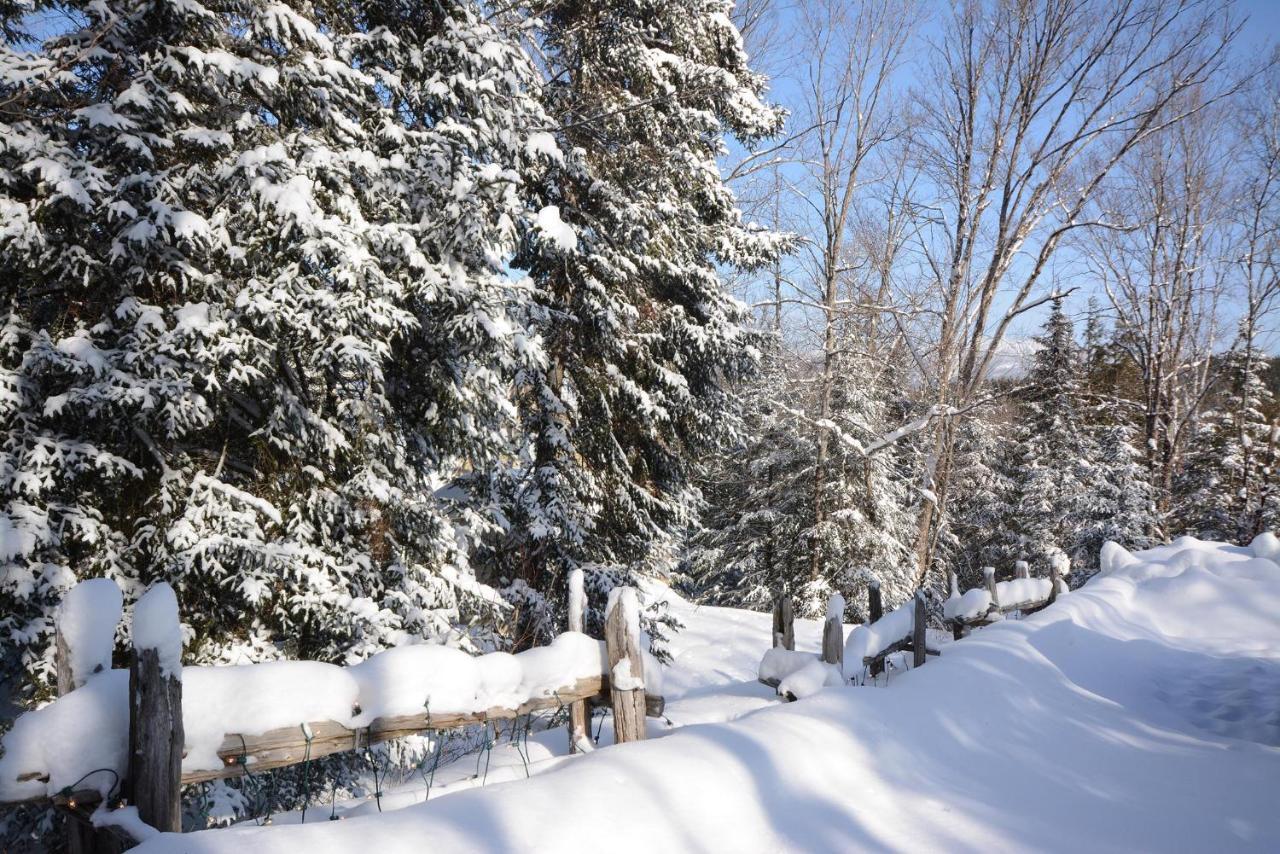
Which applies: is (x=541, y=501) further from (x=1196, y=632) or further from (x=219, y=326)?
(x=1196, y=632)

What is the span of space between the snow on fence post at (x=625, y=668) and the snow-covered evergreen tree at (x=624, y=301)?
467 centimetres

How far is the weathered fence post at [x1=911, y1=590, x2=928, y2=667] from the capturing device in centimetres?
675

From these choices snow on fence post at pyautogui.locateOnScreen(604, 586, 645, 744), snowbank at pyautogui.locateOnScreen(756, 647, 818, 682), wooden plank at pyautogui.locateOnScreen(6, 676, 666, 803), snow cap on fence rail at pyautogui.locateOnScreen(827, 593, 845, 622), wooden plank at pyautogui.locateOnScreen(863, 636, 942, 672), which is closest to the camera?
wooden plank at pyautogui.locateOnScreen(6, 676, 666, 803)

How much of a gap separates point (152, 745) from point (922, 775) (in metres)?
3.88

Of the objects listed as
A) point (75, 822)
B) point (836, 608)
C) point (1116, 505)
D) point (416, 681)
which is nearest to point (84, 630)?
point (75, 822)

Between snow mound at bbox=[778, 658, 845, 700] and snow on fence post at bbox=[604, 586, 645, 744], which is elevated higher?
snow on fence post at bbox=[604, 586, 645, 744]

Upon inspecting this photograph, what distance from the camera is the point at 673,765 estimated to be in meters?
3.24

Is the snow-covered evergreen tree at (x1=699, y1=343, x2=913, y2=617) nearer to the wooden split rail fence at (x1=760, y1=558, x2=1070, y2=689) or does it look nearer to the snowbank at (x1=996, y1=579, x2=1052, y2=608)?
the snowbank at (x1=996, y1=579, x2=1052, y2=608)

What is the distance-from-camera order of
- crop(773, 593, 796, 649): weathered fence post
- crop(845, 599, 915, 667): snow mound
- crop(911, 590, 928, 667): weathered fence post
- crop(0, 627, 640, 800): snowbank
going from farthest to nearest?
crop(911, 590, 928, 667): weathered fence post < crop(773, 593, 796, 649): weathered fence post < crop(845, 599, 915, 667): snow mound < crop(0, 627, 640, 800): snowbank

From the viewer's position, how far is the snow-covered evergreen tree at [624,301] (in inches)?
362

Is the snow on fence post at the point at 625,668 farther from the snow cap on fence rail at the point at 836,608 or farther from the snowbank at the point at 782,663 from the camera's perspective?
the snow cap on fence rail at the point at 836,608

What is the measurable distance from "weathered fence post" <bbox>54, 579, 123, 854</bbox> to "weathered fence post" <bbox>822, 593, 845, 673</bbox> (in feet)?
14.0

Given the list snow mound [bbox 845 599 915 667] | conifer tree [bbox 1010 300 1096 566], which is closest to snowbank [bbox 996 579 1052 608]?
snow mound [bbox 845 599 915 667]

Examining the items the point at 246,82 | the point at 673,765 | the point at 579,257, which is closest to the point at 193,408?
the point at 246,82
